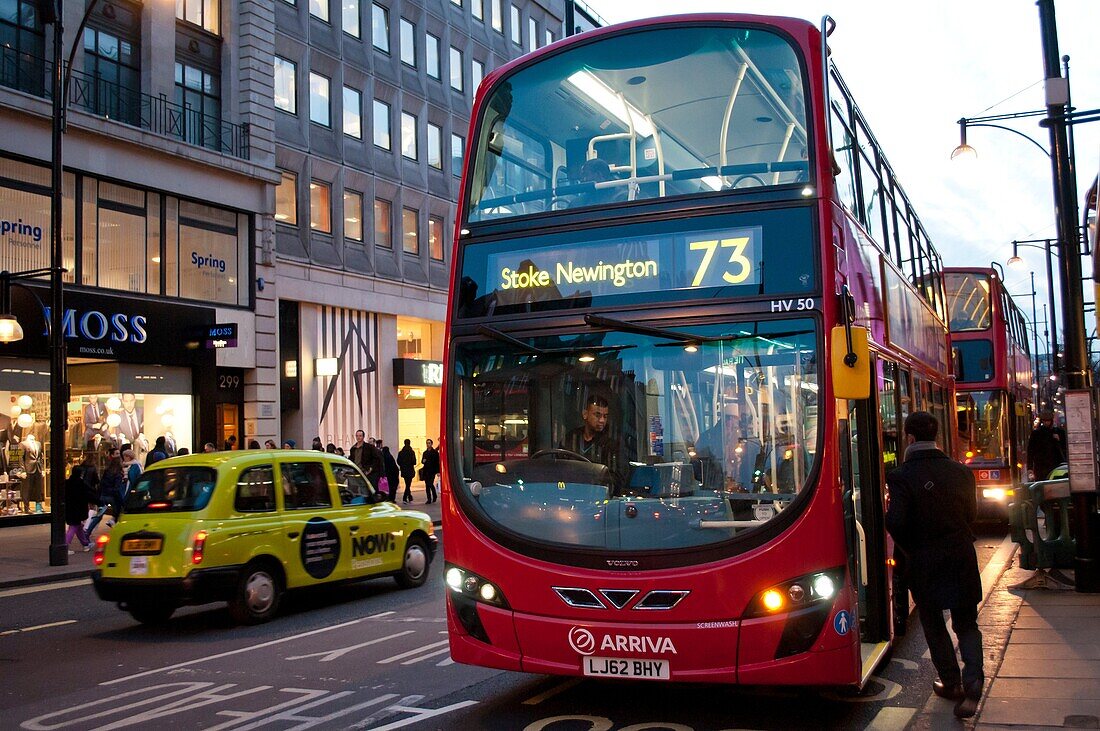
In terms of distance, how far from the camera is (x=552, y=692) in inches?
294

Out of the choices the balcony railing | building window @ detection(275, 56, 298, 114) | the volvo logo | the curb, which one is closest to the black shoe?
the volvo logo

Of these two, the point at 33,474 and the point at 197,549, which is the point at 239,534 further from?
the point at 33,474

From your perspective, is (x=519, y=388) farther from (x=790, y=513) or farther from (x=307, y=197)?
(x=307, y=197)

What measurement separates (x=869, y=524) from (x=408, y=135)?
28.7 m

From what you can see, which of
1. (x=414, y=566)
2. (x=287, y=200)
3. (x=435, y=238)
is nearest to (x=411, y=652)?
(x=414, y=566)

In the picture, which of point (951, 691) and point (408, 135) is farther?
point (408, 135)

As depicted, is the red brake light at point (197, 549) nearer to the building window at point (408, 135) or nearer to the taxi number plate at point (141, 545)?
the taxi number plate at point (141, 545)

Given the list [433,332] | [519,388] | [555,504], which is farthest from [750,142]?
[433,332]

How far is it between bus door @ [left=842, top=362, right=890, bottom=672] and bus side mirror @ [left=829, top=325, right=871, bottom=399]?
2.21ft

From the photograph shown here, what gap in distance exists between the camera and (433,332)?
119 feet

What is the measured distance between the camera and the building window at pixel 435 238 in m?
35.7

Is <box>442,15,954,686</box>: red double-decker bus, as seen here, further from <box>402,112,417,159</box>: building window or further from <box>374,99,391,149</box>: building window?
<box>402,112,417,159</box>: building window

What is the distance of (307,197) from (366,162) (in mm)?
3144

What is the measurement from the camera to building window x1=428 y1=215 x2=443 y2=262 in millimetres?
35719
